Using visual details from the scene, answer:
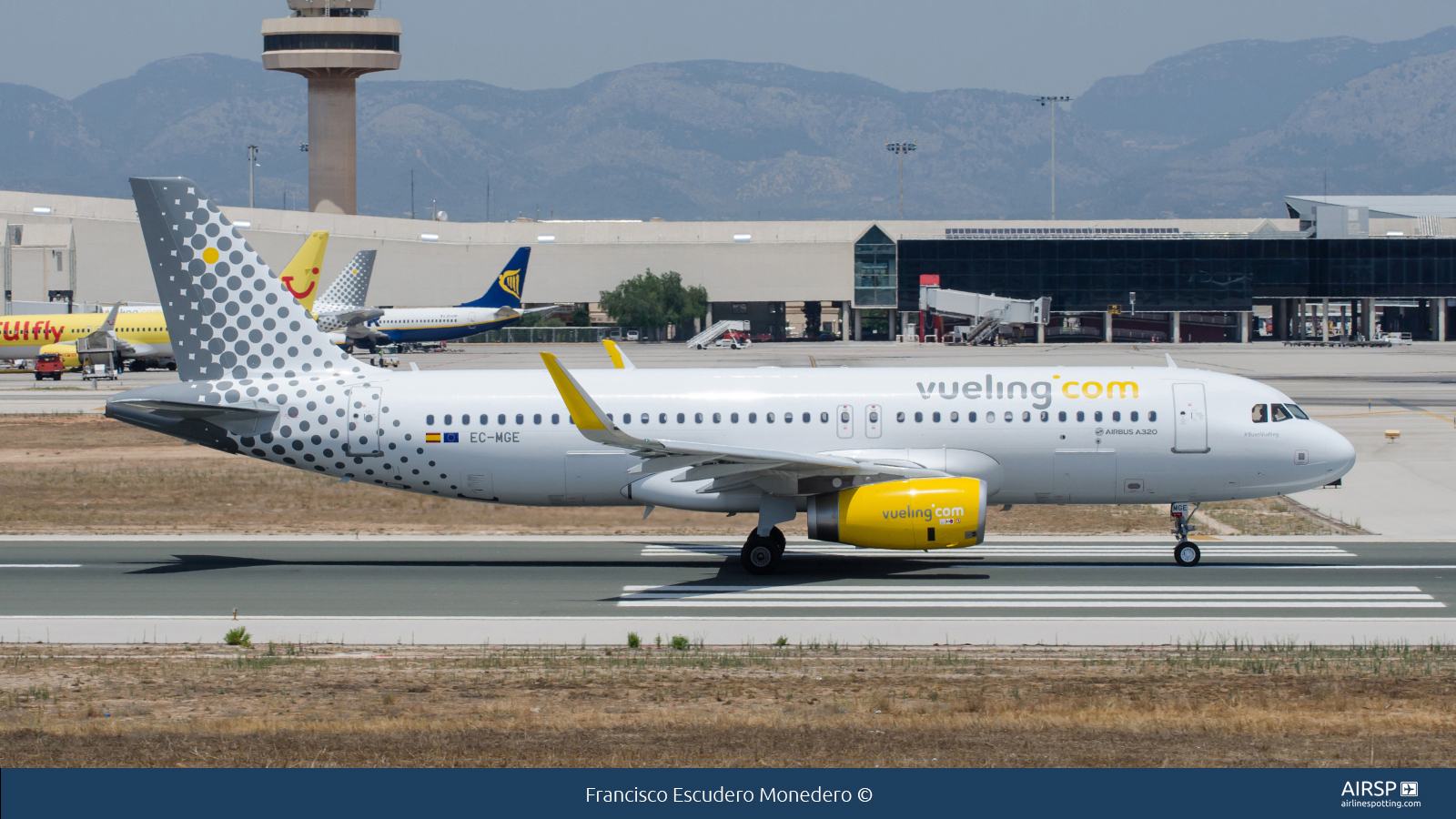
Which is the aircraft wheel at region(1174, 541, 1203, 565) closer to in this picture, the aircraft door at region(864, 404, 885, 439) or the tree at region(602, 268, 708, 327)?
the aircraft door at region(864, 404, 885, 439)

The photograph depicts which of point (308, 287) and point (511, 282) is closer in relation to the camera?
point (308, 287)

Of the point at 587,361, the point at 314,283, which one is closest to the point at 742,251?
the point at 587,361

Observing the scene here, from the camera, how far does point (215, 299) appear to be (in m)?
28.7

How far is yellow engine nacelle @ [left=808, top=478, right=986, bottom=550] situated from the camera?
82.4 ft

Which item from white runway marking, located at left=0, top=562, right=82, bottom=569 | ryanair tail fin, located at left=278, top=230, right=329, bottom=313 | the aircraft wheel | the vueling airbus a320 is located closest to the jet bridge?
ryanair tail fin, located at left=278, top=230, right=329, bottom=313

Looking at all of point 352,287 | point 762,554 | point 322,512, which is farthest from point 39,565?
point 352,287

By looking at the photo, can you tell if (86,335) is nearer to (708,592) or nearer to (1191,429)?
(708,592)

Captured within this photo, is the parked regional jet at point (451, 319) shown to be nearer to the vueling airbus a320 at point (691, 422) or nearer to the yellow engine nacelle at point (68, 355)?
the yellow engine nacelle at point (68, 355)

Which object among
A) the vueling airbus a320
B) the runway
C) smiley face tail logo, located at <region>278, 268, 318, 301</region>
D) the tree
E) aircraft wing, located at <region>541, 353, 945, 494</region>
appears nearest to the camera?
the runway

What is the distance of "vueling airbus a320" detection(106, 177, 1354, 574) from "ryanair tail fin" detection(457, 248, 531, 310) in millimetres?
97926

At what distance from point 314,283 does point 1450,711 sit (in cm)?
7910

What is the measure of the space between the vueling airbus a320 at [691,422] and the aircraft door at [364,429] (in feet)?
0.13

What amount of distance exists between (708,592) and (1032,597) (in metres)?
5.83

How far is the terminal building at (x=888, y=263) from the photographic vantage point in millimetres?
160125
